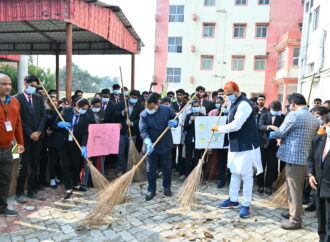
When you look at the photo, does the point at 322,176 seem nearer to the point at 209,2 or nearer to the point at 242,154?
the point at 242,154

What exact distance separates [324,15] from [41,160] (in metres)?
14.3

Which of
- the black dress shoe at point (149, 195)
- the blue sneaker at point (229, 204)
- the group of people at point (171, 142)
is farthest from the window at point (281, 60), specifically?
the black dress shoe at point (149, 195)

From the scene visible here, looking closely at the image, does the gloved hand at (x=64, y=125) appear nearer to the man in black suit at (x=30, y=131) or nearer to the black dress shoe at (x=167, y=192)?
the man in black suit at (x=30, y=131)

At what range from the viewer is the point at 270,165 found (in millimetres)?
5234

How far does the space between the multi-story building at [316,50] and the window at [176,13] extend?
10.6 metres

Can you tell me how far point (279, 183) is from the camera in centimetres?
535

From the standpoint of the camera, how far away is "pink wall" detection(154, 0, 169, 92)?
933 inches

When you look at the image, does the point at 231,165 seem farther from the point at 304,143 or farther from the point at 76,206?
the point at 76,206

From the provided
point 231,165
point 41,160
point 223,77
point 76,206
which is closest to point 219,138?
point 231,165

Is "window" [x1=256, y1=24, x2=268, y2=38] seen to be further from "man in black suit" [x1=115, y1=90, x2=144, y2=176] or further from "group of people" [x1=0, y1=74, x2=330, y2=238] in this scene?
"man in black suit" [x1=115, y1=90, x2=144, y2=176]

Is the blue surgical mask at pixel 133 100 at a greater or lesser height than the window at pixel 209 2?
lesser

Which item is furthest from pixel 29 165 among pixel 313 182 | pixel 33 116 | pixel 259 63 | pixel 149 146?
pixel 259 63

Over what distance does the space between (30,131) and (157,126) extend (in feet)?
7.20

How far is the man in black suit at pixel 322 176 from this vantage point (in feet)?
9.55
